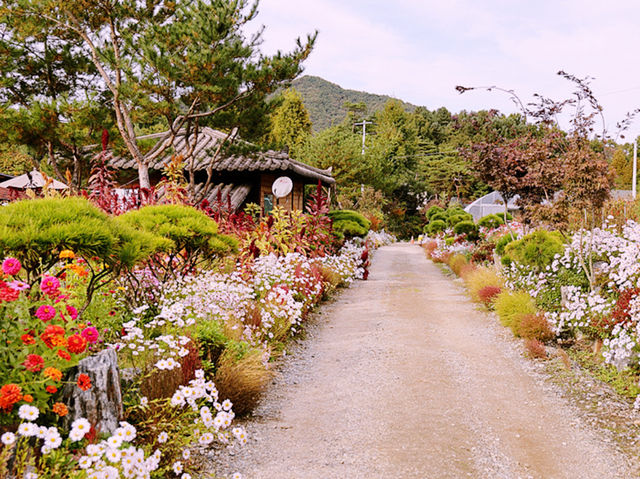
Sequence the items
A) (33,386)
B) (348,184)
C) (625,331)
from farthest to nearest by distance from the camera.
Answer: (348,184), (625,331), (33,386)

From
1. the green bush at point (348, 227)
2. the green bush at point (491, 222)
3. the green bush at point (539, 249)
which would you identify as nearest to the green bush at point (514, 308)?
the green bush at point (539, 249)

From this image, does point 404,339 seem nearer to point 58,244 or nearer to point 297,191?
point 58,244

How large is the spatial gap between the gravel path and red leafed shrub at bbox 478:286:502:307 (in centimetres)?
122

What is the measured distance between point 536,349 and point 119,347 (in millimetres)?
4588

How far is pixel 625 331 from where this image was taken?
4.62 meters

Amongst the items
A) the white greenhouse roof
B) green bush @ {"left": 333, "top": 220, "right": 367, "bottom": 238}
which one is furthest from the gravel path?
the white greenhouse roof

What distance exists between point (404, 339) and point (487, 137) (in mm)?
5843

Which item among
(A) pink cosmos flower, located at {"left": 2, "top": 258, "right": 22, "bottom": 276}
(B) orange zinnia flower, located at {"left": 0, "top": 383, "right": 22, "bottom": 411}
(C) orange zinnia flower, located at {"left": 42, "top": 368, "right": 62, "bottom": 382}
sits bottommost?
(B) orange zinnia flower, located at {"left": 0, "top": 383, "right": 22, "bottom": 411}

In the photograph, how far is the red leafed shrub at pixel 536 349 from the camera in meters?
5.71

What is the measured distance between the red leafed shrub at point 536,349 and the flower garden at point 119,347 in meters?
2.80

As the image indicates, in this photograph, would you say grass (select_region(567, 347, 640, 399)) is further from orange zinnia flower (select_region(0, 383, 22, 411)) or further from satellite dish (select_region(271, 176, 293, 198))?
satellite dish (select_region(271, 176, 293, 198))

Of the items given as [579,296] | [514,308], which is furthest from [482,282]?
[579,296]

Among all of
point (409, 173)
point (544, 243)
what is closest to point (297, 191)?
point (544, 243)

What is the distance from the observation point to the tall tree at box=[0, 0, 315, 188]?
9.47 m
